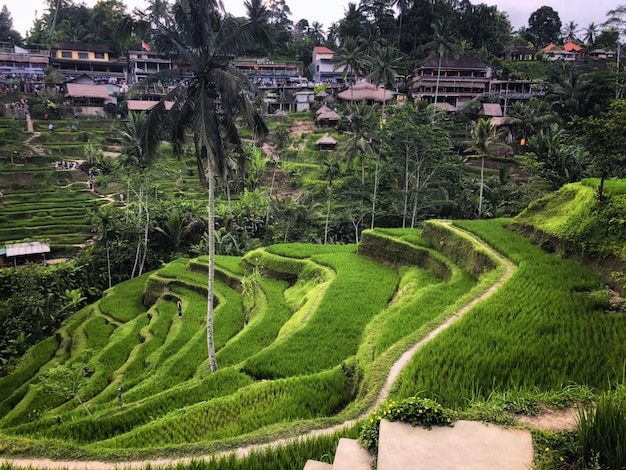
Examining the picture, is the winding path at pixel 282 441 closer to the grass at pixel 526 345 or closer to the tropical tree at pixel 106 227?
the grass at pixel 526 345

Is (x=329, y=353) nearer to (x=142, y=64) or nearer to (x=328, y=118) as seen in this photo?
(x=328, y=118)

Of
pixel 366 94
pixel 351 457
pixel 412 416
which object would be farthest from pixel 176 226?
pixel 366 94

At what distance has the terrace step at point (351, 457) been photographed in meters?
4.52

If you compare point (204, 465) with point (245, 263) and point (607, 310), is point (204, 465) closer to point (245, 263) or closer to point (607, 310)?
point (607, 310)

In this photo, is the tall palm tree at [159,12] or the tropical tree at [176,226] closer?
the tall palm tree at [159,12]

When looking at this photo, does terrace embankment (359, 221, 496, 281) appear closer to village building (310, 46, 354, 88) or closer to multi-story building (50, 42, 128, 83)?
village building (310, 46, 354, 88)

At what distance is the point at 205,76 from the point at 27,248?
77.2 ft

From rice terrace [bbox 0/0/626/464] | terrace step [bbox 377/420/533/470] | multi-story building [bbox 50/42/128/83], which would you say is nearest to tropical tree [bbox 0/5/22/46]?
multi-story building [bbox 50/42/128/83]

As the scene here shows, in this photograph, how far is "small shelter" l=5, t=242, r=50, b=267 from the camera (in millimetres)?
27266

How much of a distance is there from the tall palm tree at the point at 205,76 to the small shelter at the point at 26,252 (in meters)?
22.2

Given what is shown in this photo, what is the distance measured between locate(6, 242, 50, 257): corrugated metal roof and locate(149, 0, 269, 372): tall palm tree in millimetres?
22181

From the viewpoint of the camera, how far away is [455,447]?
453 cm

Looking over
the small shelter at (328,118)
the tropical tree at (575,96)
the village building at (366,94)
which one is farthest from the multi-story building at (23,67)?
the tropical tree at (575,96)

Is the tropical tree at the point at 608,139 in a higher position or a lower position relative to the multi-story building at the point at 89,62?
lower
